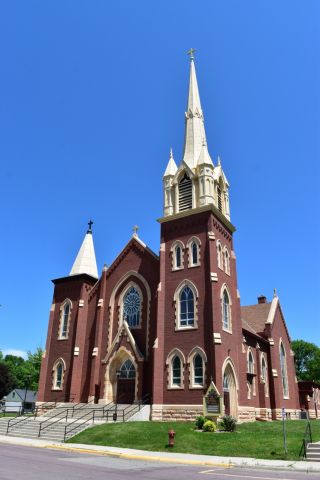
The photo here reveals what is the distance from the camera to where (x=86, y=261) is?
120 feet

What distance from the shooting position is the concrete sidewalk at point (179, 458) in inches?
511

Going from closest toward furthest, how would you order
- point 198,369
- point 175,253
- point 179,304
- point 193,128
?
1. point 198,369
2. point 179,304
3. point 175,253
4. point 193,128

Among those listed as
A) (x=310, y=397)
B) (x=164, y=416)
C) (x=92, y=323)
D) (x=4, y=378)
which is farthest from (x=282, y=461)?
(x=4, y=378)

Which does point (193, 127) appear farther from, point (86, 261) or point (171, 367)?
point (171, 367)

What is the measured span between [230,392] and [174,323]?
5.92 meters

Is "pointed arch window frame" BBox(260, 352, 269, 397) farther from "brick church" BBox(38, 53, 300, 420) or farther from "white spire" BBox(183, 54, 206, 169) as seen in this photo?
"white spire" BBox(183, 54, 206, 169)

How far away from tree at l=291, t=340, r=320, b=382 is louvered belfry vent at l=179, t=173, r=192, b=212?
179ft

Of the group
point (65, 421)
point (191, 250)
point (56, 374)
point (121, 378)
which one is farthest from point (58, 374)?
point (191, 250)

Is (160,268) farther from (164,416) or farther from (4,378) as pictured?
(4,378)

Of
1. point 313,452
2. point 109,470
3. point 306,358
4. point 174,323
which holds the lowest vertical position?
point 109,470

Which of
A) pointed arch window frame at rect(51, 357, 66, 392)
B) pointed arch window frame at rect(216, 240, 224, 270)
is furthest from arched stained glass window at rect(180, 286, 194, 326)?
pointed arch window frame at rect(51, 357, 66, 392)

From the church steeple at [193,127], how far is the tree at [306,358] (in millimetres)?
54368

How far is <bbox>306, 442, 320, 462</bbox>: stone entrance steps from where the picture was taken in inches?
556

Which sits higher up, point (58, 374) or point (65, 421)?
point (58, 374)
